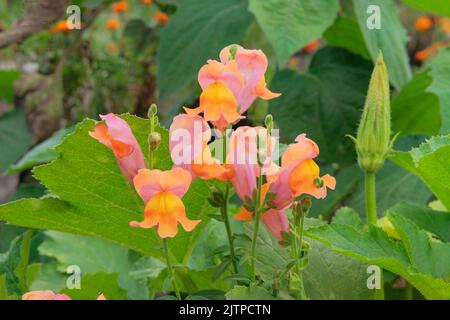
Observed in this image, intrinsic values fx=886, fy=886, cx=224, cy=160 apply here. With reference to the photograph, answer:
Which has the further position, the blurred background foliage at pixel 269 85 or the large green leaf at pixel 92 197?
the blurred background foliage at pixel 269 85

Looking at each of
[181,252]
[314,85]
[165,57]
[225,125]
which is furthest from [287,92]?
Answer: [225,125]

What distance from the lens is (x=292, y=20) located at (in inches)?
48.0

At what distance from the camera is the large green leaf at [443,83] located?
3.15 feet

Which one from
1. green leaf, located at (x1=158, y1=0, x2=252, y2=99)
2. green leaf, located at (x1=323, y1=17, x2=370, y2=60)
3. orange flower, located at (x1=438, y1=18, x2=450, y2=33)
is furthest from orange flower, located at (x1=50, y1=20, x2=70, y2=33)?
orange flower, located at (x1=438, y1=18, x2=450, y2=33)

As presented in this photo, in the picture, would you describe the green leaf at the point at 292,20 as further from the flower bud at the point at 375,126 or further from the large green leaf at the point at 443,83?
the flower bud at the point at 375,126

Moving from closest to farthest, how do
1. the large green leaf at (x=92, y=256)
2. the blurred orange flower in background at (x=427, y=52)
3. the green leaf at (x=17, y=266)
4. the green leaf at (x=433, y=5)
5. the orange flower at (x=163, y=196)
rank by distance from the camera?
1. the orange flower at (x=163, y=196)
2. the green leaf at (x=17, y=266)
3. the large green leaf at (x=92, y=256)
4. the green leaf at (x=433, y=5)
5. the blurred orange flower in background at (x=427, y=52)

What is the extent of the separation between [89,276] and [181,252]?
10 centimetres

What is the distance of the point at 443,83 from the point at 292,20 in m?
0.27

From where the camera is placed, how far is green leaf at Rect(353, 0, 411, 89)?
1.27m

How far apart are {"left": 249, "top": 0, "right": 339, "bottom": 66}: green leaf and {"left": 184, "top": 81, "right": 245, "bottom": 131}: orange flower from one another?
0.56 m

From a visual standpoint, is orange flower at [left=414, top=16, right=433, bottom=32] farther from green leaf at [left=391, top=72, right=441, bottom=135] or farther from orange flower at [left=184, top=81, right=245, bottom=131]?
orange flower at [left=184, top=81, right=245, bottom=131]

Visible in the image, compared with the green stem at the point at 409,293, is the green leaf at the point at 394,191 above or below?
above

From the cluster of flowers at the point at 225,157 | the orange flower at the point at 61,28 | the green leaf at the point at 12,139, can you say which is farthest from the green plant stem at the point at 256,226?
the orange flower at the point at 61,28
